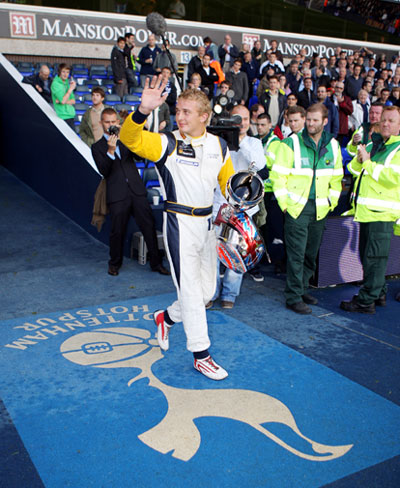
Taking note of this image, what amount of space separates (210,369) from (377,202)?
2658 mm

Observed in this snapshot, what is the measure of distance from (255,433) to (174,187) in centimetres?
182

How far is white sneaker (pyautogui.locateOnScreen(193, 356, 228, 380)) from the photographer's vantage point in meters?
4.07

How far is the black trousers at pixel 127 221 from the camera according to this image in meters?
6.60

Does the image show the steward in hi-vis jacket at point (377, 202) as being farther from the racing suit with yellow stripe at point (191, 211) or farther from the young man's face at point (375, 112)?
the racing suit with yellow stripe at point (191, 211)

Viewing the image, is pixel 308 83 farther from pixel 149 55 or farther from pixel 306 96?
pixel 149 55

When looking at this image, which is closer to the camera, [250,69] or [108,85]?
[108,85]

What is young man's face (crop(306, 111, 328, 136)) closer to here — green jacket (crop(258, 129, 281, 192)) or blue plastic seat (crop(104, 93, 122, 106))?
green jacket (crop(258, 129, 281, 192))

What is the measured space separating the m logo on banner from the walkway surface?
1232 cm

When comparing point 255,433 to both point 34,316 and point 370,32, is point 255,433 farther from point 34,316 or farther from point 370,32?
point 370,32

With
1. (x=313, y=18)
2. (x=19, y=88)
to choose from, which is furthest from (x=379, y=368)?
(x=313, y=18)

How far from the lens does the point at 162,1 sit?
65.8 feet

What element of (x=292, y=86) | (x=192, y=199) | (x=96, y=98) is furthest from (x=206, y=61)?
(x=192, y=199)

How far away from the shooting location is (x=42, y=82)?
1052cm

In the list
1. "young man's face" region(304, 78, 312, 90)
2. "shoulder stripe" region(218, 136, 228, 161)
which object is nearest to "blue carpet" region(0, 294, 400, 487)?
"shoulder stripe" region(218, 136, 228, 161)
